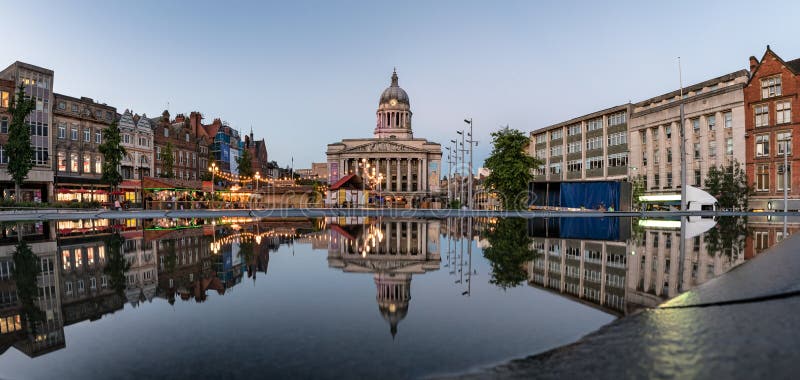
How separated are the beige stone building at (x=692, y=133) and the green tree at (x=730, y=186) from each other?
2.24 metres

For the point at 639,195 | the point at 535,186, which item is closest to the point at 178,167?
the point at 535,186

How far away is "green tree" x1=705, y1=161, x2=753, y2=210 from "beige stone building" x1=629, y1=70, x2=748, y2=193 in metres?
2.24

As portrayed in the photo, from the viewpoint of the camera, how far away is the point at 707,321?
4281mm

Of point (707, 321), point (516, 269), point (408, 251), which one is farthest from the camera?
point (408, 251)

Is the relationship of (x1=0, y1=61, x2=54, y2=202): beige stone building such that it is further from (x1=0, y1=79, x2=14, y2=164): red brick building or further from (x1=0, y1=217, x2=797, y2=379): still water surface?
(x1=0, y1=217, x2=797, y2=379): still water surface

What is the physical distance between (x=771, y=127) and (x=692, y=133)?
860 centimetres

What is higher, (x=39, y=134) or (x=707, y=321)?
(x=39, y=134)

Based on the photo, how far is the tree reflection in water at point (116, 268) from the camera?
7.08m

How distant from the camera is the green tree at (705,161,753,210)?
46719 mm

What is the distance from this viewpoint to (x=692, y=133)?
5491cm

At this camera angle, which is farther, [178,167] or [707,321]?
[178,167]

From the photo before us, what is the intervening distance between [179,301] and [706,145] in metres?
62.8

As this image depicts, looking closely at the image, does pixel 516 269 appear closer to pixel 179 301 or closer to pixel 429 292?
pixel 429 292

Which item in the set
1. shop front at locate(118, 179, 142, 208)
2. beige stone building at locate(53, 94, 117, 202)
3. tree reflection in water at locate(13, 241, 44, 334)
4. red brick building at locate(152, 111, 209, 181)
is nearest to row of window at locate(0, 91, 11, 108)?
beige stone building at locate(53, 94, 117, 202)
